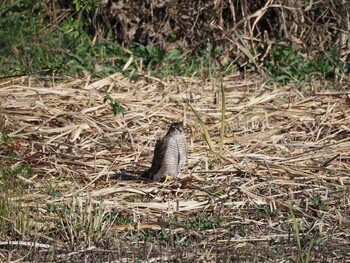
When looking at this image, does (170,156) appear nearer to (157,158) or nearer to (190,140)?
(157,158)

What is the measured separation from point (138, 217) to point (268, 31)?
5.29 meters

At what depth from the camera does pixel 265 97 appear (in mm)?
9078

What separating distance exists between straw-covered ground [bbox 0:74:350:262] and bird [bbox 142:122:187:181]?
0.13m

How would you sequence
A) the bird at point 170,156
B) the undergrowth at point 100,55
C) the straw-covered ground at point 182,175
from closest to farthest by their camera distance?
1. the straw-covered ground at point 182,175
2. the bird at point 170,156
3. the undergrowth at point 100,55

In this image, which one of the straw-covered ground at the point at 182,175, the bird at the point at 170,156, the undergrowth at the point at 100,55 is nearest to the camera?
the straw-covered ground at the point at 182,175

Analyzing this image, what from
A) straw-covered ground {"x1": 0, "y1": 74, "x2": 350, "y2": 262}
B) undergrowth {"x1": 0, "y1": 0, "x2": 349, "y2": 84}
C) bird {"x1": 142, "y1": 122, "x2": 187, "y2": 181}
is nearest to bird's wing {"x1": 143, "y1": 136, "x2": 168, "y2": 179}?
bird {"x1": 142, "y1": 122, "x2": 187, "y2": 181}

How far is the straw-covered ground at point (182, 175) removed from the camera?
5781 mm

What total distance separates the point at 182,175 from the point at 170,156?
31cm

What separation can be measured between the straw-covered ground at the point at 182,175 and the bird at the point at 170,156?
133 mm

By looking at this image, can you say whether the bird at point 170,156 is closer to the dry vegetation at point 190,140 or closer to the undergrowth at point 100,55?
the dry vegetation at point 190,140

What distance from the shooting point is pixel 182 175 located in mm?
7312

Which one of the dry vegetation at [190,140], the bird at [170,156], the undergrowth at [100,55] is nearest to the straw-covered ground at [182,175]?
the dry vegetation at [190,140]

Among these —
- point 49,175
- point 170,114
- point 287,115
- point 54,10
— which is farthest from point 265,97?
point 54,10

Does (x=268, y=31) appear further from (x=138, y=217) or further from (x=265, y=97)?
(x=138, y=217)
